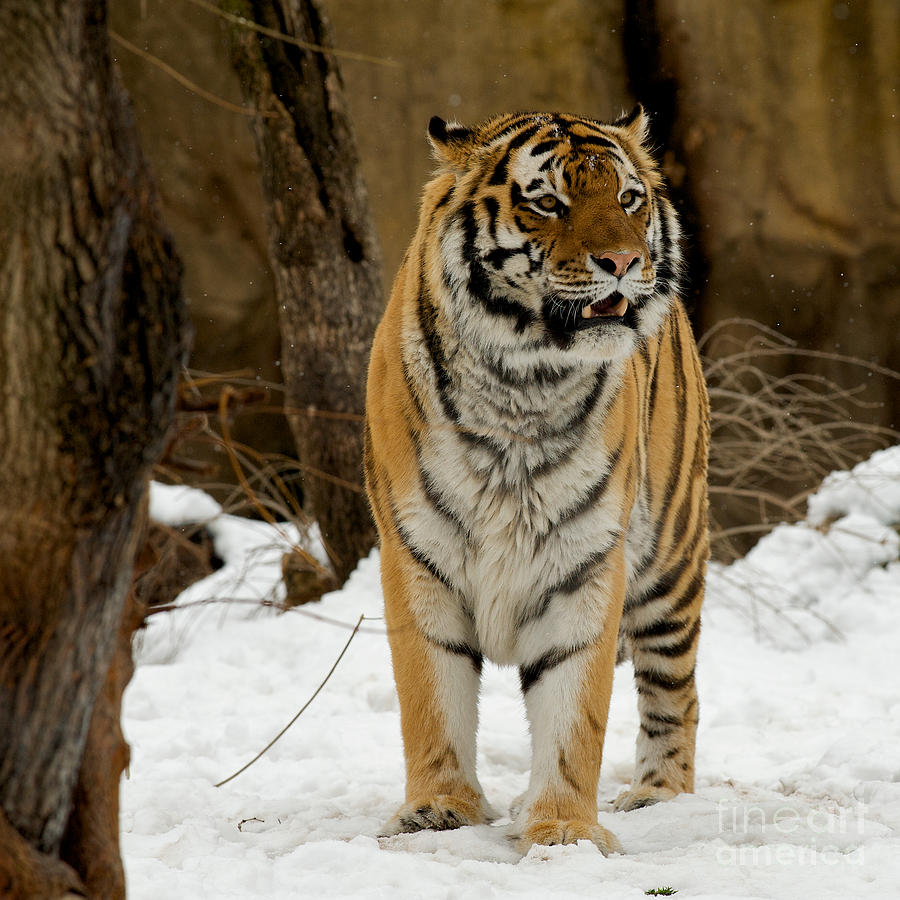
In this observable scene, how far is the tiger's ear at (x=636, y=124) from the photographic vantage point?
3.12 metres

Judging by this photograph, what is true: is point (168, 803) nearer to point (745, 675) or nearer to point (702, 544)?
point (702, 544)

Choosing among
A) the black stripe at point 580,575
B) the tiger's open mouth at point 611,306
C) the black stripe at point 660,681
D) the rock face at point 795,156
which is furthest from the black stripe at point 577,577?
the rock face at point 795,156

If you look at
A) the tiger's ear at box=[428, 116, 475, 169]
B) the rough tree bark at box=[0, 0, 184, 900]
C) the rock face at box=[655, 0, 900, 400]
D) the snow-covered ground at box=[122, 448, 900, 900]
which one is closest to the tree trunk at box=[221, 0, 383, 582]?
the snow-covered ground at box=[122, 448, 900, 900]

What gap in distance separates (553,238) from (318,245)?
2.54 metres

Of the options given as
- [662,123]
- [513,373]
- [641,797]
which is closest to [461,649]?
[513,373]

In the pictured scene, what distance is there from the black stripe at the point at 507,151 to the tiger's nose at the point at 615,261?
1.23 ft

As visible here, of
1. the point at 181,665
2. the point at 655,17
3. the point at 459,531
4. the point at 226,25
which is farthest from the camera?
the point at 655,17

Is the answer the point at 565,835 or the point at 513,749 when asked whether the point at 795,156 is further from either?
the point at 565,835

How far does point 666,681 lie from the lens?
345 centimetres

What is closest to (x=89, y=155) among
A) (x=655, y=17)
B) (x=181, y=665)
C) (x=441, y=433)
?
(x=441, y=433)

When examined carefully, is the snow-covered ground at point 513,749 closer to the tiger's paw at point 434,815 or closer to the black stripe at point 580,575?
the tiger's paw at point 434,815

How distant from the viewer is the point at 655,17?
8195 mm

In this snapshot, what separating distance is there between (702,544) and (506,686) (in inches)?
48.1

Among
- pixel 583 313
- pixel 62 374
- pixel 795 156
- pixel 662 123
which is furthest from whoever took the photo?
pixel 662 123
